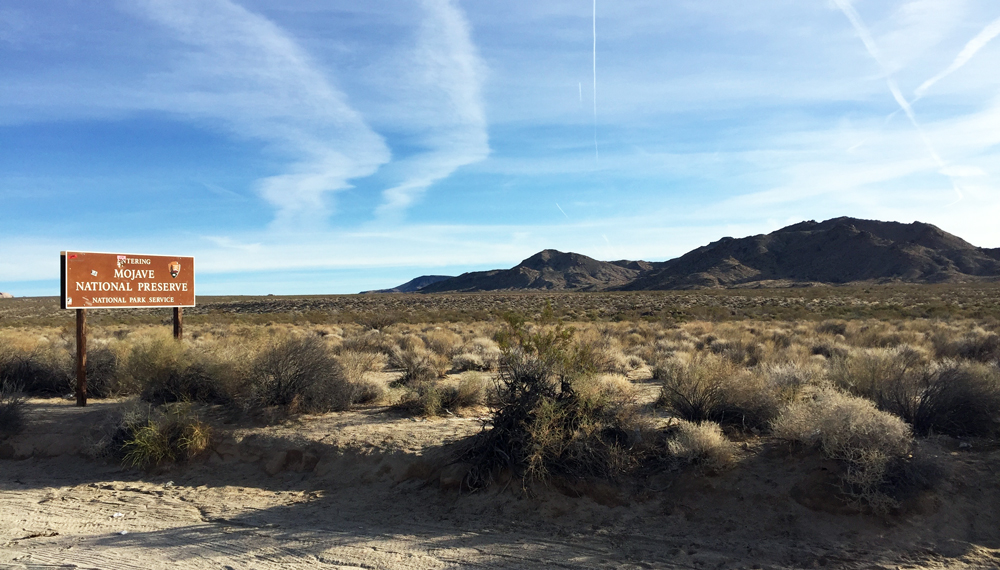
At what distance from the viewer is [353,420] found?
991 cm

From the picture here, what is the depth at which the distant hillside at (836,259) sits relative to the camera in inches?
4122

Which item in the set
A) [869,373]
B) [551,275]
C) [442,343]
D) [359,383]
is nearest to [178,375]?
[359,383]

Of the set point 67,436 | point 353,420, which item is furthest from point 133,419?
point 353,420

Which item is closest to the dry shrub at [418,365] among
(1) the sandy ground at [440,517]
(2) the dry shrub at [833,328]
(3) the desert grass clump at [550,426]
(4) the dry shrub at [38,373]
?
(1) the sandy ground at [440,517]

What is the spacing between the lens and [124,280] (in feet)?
43.0

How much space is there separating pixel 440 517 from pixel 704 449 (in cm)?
331

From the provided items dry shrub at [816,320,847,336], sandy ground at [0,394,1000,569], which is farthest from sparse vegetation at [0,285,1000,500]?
dry shrub at [816,320,847,336]

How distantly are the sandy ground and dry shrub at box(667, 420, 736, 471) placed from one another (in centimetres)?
15

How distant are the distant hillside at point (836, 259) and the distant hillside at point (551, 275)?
2979 centimetres

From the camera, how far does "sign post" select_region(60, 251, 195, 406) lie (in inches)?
470

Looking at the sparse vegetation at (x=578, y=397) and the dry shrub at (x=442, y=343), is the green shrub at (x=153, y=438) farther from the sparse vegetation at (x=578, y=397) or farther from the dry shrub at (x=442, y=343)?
the dry shrub at (x=442, y=343)

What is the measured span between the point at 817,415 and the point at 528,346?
3698mm

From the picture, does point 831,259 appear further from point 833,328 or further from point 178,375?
point 178,375

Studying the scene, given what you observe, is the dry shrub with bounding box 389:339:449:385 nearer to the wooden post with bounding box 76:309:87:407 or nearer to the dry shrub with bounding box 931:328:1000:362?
the wooden post with bounding box 76:309:87:407
